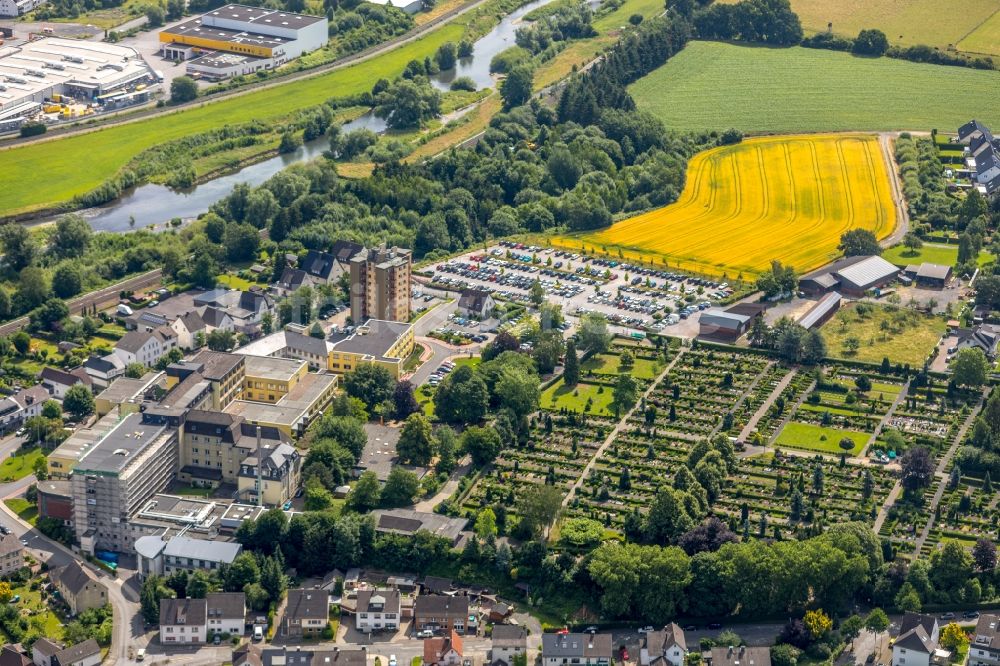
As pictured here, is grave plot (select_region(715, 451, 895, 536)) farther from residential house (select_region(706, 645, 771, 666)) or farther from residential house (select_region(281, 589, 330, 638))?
residential house (select_region(281, 589, 330, 638))

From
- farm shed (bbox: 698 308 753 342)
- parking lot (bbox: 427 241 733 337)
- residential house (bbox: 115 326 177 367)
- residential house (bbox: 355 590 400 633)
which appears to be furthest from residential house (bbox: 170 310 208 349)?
residential house (bbox: 355 590 400 633)

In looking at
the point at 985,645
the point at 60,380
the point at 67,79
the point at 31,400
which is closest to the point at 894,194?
the point at 985,645

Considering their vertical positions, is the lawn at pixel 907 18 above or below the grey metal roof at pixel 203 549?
above

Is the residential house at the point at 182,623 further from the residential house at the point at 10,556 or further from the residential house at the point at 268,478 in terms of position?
the residential house at the point at 268,478

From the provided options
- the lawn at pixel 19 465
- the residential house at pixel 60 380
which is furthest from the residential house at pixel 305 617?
the residential house at pixel 60 380

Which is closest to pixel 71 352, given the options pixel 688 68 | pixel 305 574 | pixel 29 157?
pixel 305 574

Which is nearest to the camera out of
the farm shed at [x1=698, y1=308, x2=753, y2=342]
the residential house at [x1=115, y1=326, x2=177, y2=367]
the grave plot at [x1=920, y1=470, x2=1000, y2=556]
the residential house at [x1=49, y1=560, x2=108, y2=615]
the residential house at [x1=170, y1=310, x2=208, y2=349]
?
the residential house at [x1=49, y1=560, x2=108, y2=615]
